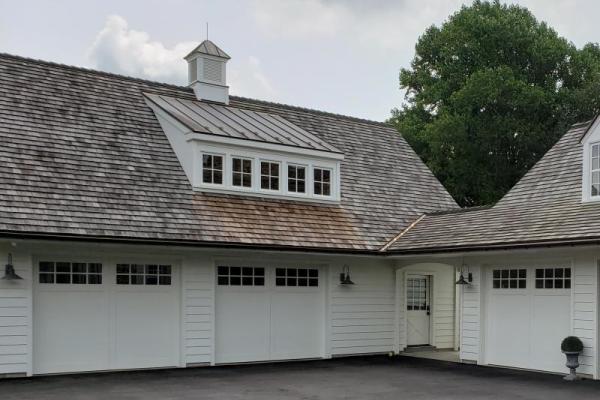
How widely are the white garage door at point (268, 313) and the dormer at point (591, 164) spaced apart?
5363 millimetres

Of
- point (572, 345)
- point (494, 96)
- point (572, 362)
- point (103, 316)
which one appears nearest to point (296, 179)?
point (103, 316)

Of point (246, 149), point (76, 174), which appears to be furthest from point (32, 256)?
point (246, 149)

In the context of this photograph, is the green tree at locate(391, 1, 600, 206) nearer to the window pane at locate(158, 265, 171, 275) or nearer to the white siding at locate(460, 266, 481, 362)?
the white siding at locate(460, 266, 481, 362)

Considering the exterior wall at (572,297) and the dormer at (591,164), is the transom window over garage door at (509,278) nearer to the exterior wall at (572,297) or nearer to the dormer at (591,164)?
the exterior wall at (572,297)

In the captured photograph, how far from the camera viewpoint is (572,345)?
11.6 meters

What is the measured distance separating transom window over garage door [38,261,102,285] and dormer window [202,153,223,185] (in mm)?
2862

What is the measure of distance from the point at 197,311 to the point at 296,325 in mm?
2257

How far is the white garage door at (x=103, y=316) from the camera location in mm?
11727

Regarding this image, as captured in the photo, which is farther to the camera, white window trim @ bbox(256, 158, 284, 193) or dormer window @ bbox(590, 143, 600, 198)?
white window trim @ bbox(256, 158, 284, 193)

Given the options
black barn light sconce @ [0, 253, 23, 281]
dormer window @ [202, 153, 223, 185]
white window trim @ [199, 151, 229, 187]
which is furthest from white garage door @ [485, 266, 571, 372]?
black barn light sconce @ [0, 253, 23, 281]

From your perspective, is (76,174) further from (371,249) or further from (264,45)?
(371,249)

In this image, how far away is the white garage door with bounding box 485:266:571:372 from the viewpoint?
12398mm

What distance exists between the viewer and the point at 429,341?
16484 mm

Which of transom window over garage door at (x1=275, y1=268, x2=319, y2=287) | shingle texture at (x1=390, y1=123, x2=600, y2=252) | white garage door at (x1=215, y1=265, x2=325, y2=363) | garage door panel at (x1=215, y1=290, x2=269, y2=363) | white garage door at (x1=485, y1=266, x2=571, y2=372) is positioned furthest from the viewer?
transom window over garage door at (x1=275, y1=268, x2=319, y2=287)
